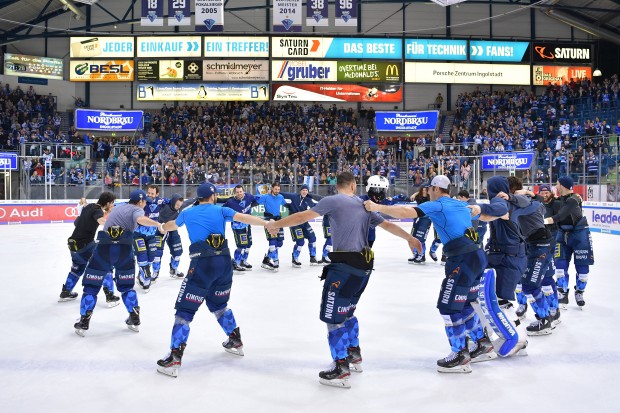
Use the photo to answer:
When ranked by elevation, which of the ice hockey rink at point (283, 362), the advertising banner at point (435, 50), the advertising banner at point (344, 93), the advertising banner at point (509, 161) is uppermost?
the advertising banner at point (435, 50)

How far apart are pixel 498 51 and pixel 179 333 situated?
133ft

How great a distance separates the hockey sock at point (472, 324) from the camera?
6.34 metres

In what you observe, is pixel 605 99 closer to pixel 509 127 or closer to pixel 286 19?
pixel 509 127

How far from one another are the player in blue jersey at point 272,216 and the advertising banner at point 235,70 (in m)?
27.7

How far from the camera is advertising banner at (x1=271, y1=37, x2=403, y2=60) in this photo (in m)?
40.2

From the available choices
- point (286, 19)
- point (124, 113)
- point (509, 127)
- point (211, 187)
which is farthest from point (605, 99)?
point (211, 187)

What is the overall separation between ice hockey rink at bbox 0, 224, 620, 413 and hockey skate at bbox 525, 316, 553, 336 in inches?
6.7

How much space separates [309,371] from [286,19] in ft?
78.6

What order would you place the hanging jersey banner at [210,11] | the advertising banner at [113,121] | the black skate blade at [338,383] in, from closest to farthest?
the black skate blade at [338,383]
the hanging jersey banner at [210,11]
the advertising banner at [113,121]

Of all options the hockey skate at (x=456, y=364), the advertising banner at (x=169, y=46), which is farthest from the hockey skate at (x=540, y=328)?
the advertising banner at (x=169, y=46)

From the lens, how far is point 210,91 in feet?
134

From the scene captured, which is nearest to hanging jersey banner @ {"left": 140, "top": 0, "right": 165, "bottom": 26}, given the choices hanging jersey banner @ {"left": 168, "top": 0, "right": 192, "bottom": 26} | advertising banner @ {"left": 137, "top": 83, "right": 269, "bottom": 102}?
hanging jersey banner @ {"left": 168, "top": 0, "right": 192, "bottom": 26}

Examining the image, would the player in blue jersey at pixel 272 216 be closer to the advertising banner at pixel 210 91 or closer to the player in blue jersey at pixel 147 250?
the player in blue jersey at pixel 147 250

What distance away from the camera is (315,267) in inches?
570
